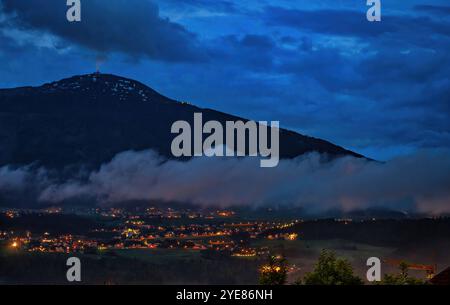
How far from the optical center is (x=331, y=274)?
54.5m

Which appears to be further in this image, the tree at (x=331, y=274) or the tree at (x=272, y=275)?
the tree at (x=272, y=275)

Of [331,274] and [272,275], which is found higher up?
[331,274]

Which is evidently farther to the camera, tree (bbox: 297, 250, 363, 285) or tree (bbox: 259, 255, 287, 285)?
tree (bbox: 259, 255, 287, 285)

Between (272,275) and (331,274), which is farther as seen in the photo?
(272,275)

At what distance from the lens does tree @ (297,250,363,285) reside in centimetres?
5384

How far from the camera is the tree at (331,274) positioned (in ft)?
177
